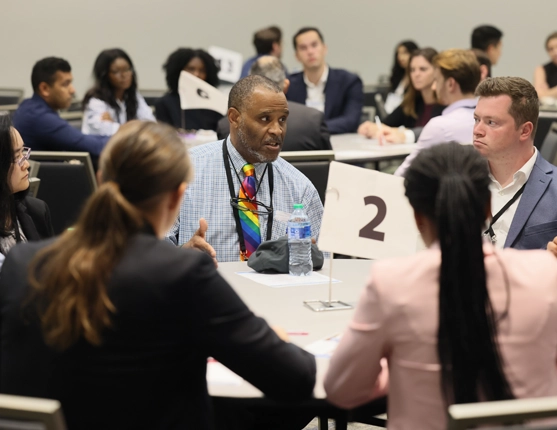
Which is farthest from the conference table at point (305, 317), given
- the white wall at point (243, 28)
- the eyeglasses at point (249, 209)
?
the white wall at point (243, 28)

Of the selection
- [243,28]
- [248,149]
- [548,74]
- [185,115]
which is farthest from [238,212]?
[243,28]

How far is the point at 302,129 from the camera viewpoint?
4746 mm

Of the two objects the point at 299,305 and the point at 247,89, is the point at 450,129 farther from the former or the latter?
the point at 299,305

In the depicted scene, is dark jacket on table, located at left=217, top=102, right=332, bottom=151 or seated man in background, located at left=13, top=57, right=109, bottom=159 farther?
seated man in background, located at left=13, top=57, right=109, bottom=159

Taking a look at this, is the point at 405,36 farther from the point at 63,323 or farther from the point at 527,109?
the point at 63,323

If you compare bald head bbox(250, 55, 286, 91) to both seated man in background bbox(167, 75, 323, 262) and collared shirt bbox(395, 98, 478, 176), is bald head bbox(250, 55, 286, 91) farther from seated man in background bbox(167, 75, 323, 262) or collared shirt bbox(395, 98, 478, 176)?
seated man in background bbox(167, 75, 323, 262)

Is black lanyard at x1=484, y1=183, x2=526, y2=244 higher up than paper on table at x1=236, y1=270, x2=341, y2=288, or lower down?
higher up

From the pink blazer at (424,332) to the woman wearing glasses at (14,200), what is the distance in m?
1.48

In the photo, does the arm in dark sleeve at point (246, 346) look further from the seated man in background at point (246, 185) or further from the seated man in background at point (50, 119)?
the seated man in background at point (50, 119)

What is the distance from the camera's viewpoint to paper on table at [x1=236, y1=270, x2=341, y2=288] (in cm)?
270

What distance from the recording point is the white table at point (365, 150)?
5297mm

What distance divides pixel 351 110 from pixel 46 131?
2.71m

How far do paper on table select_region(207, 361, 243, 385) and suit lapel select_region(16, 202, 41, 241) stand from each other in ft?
4.12

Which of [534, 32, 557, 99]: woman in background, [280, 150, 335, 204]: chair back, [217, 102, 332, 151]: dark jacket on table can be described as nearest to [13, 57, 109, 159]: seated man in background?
[217, 102, 332, 151]: dark jacket on table
